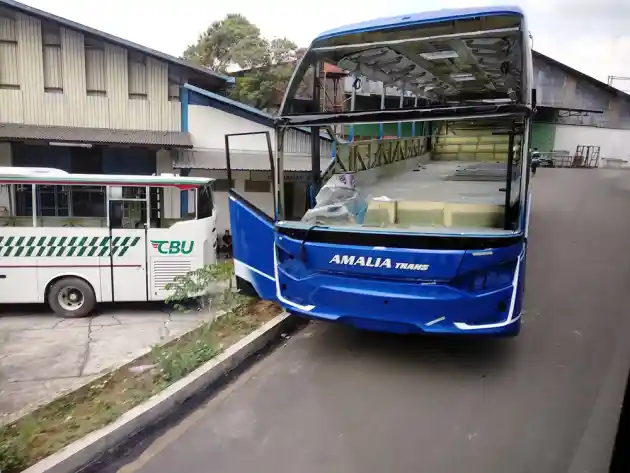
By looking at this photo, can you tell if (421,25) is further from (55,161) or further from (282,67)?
(282,67)

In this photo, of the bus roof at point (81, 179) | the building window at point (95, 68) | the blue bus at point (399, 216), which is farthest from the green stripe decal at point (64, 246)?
the building window at point (95, 68)

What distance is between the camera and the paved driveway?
19.1 ft

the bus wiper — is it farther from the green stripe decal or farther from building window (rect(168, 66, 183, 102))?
building window (rect(168, 66, 183, 102))

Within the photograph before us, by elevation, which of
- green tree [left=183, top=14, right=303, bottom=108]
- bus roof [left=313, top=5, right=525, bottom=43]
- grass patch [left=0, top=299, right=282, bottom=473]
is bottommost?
grass patch [left=0, top=299, right=282, bottom=473]

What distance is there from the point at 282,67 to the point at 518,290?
722 inches

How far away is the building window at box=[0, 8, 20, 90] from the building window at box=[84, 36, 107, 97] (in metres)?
1.64

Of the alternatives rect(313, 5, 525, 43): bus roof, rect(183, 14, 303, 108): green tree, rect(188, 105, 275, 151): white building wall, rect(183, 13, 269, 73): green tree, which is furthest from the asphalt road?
rect(183, 13, 269, 73): green tree

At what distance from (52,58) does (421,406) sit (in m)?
12.9

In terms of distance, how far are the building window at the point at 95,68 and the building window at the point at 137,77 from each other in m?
0.66

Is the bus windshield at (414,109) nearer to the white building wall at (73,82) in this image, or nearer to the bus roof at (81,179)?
the bus roof at (81,179)

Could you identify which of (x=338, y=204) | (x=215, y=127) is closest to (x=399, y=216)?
(x=338, y=204)

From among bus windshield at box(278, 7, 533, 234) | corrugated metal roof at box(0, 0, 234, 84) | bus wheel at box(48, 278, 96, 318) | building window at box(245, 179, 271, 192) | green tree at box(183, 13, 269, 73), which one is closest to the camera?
bus windshield at box(278, 7, 533, 234)

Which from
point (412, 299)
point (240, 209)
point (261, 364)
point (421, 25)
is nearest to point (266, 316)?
point (261, 364)

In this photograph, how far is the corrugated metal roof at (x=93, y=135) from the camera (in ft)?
38.5
